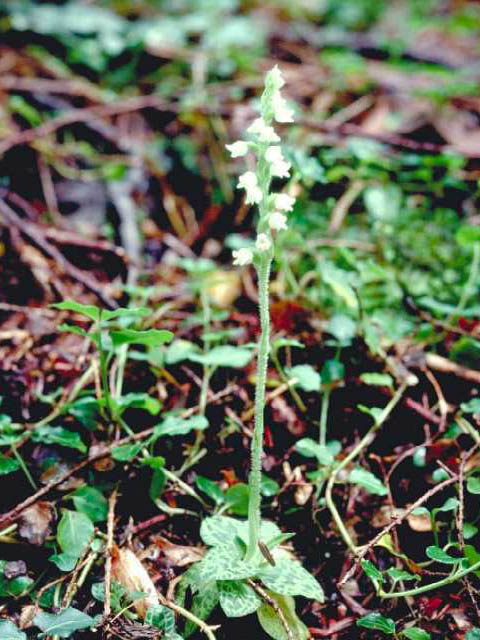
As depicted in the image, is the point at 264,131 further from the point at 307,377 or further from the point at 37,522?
the point at 37,522

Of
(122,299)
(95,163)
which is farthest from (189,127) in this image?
(122,299)

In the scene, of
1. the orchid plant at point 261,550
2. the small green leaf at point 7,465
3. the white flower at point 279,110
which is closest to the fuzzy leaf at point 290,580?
the orchid plant at point 261,550

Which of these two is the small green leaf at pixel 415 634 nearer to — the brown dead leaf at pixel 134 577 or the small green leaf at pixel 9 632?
the brown dead leaf at pixel 134 577

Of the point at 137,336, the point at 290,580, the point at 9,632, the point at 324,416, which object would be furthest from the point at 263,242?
the point at 9,632

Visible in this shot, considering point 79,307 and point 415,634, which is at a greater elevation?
point 79,307

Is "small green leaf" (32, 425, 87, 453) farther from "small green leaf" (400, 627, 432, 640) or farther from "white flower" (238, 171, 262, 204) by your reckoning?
"small green leaf" (400, 627, 432, 640)

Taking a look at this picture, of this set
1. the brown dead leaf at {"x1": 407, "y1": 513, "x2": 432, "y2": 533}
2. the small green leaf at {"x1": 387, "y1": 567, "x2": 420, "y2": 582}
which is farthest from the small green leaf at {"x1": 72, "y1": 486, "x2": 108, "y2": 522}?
the brown dead leaf at {"x1": 407, "y1": 513, "x2": 432, "y2": 533}
